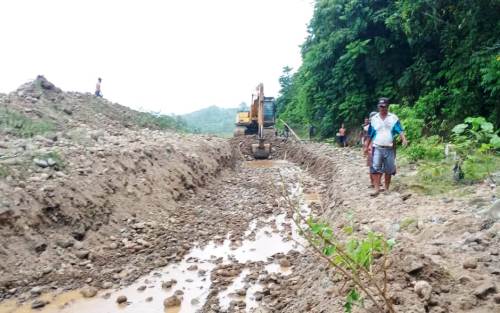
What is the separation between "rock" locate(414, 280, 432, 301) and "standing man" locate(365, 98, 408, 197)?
361 centimetres

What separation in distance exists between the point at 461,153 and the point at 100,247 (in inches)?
229

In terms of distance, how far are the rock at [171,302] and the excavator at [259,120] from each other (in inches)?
557

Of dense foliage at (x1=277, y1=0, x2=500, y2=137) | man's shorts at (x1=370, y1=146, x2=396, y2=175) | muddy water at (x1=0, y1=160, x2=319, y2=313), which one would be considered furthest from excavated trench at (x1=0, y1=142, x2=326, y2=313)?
dense foliage at (x1=277, y1=0, x2=500, y2=137)

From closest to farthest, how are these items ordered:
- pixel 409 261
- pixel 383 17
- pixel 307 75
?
pixel 409 261
pixel 383 17
pixel 307 75

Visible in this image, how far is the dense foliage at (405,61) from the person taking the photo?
33.1ft

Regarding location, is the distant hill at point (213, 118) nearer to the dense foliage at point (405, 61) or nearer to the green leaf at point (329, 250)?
the dense foliage at point (405, 61)

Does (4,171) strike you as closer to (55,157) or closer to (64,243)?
(55,157)

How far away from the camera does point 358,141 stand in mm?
16875

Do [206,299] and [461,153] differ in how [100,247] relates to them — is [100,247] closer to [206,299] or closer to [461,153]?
[206,299]

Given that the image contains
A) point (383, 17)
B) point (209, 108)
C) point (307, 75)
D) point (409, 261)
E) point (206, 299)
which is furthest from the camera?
point (209, 108)

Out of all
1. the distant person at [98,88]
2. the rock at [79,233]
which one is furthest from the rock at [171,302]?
the distant person at [98,88]

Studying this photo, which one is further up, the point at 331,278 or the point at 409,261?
the point at 409,261

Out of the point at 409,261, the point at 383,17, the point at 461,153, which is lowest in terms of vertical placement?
the point at 409,261

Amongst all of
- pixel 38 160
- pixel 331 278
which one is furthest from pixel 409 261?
pixel 38 160
